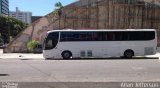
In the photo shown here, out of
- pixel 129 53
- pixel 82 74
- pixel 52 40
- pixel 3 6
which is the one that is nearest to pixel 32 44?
pixel 52 40

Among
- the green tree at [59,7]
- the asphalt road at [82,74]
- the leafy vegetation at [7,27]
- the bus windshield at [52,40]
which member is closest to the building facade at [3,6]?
the leafy vegetation at [7,27]

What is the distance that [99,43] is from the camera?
3462 cm

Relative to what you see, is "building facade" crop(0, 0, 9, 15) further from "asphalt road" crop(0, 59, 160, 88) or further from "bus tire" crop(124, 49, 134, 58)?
"asphalt road" crop(0, 59, 160, 88)

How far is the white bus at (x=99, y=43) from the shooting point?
113 ft

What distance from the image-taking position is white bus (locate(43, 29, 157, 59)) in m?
34.5

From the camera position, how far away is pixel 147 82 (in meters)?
14.3

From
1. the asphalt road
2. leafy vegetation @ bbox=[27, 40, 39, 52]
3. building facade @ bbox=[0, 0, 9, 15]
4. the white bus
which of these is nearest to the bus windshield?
the white bus

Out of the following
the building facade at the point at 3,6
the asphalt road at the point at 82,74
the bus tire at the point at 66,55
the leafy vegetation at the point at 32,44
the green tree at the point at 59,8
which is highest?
the building facade at the point at 3,6

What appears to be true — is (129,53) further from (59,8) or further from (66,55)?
(59,8)

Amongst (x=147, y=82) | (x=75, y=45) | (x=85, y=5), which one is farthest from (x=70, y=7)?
(x=147, y=82)

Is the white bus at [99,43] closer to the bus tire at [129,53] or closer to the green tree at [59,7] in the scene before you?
the bus tire at [129,53]

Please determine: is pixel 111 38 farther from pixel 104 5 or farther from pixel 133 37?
pixel 104 5

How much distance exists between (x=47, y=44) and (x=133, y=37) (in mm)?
7642

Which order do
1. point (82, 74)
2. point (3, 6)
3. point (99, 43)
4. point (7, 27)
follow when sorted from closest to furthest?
1. point (82, 74)
2. point (99, 43)
3. point (7, 27)
4. point (3, 6)
